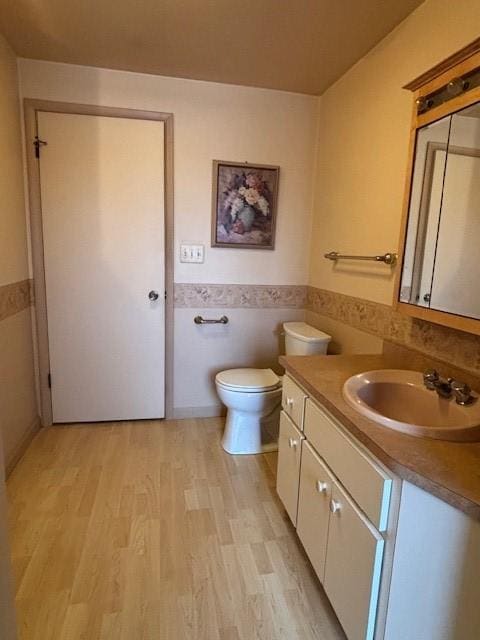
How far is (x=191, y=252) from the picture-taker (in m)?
2.59

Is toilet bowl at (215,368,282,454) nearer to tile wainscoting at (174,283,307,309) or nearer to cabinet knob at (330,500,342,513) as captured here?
tile wainscoting at (174,283,307,309)

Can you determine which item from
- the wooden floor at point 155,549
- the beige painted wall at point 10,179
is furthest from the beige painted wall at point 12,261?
the wooden floor at point 155,549

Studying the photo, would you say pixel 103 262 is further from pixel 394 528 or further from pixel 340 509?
pixel 394 528

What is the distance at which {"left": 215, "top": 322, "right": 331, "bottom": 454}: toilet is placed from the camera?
7.34 ft

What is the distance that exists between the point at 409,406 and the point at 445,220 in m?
0.71

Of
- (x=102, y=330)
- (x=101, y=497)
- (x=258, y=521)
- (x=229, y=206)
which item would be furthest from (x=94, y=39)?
(x=258, y=521)

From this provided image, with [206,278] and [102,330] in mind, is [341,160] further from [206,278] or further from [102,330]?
[102,330]

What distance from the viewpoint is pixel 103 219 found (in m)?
2.45


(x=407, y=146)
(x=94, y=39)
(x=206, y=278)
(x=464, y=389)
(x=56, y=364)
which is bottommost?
(x=56, y=364)

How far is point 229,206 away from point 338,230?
0.76 meters

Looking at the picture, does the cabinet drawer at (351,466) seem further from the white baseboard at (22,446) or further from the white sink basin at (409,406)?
the white baseboard at (22,446)

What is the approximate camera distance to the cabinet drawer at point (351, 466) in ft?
3.13

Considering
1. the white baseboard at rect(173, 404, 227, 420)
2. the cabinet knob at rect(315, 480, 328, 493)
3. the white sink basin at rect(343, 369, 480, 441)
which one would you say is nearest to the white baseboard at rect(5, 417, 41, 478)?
the white baseboard at rect(173, 404, 227, 420)

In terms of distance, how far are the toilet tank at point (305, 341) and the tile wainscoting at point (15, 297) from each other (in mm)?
1641
